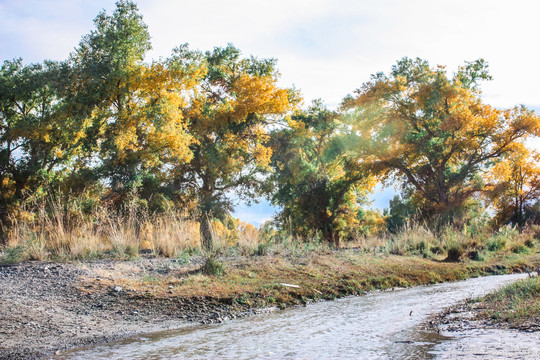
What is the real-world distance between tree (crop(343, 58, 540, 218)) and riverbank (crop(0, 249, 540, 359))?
1377 cm

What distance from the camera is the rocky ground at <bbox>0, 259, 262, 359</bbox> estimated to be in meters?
5.26

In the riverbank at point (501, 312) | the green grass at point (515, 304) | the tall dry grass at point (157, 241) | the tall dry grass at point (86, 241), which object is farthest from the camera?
the tall dry grass at point (157, 241)

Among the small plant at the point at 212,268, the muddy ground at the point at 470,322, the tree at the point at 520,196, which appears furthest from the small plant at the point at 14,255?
the tree at the point at 520,196

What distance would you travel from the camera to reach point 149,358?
4516 mm

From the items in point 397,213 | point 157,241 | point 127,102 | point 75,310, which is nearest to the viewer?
point 75,310

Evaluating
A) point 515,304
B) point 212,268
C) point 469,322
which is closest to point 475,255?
point 212,268

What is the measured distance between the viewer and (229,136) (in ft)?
67.5

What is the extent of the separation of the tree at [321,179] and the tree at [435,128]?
1.39 metres

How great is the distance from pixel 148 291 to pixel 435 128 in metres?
20.6

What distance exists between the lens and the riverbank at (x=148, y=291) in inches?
220

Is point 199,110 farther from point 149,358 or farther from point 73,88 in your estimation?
point 149,358

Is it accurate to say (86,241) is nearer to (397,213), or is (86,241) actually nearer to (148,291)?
(148,291)

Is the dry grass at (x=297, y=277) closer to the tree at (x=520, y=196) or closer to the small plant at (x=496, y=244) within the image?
the small plant at (x=496, y=244)

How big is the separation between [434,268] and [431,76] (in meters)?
14.6
